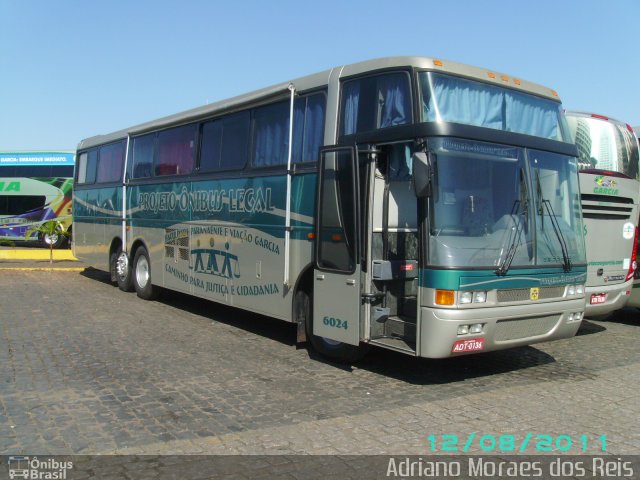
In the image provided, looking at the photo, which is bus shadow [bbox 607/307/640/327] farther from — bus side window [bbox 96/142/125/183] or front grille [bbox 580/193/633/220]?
bus side window [bbox 96/142/125/183]

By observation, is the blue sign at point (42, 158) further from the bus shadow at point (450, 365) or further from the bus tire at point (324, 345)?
the bus shadow at point (450, 365)

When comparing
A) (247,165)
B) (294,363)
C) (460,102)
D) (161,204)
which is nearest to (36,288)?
(161,204)

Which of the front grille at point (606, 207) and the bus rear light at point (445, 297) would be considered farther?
the front grille at point (606, 207)

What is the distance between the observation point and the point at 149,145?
12.0 metres

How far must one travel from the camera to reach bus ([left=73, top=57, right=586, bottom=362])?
5996 millimetres

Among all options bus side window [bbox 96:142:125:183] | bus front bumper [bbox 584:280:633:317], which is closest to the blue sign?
bus side window [bbox 96:142:125:183]

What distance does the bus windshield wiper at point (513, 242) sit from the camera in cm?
613

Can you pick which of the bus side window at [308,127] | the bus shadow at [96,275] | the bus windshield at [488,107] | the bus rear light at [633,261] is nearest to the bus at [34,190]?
the bus shadow at [96,275]

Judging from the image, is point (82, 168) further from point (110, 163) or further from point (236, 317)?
point (236, 317)

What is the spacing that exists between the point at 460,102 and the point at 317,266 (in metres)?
2.46

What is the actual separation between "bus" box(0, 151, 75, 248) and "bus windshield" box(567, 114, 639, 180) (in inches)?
951

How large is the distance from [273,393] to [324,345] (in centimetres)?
148

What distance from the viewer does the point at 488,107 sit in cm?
656

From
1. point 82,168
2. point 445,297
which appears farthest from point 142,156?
point 445,297
